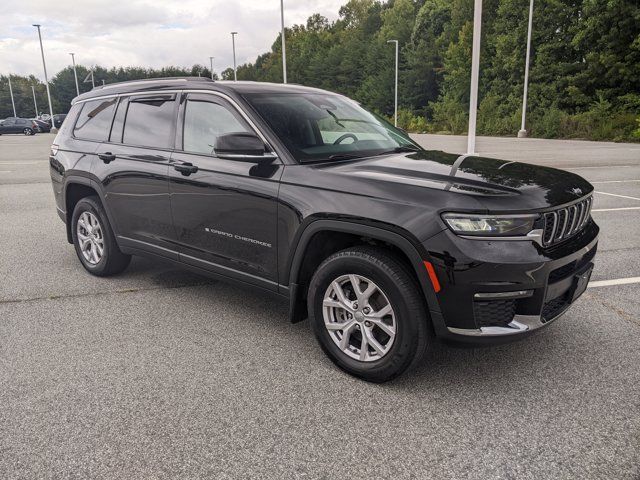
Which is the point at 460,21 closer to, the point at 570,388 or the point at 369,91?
the point at 369,91

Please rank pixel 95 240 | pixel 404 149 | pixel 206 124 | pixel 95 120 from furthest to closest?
pixel 95 240 → pixel 95 120 → pixel 404 149 → pixel 206 124

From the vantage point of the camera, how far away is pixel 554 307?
10.2 ft

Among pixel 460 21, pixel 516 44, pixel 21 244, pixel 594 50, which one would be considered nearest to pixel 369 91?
pixel 460 21

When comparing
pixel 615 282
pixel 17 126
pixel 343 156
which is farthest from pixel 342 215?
pixel 17 126

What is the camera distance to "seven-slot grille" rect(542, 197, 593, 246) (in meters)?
3.00

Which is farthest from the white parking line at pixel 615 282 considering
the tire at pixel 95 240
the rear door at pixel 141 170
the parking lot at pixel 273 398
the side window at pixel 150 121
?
the tire at pixel 95 240

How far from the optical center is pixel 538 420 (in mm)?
2881

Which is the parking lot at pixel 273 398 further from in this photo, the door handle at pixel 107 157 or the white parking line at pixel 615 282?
the door handle at pixel 107 157

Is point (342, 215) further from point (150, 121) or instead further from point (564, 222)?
point (150, 121)

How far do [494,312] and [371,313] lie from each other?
2.27 ft

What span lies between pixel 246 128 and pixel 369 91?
64738 mm

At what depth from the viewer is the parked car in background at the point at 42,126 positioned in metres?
45.7

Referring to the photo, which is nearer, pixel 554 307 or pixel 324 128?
pixel 554 307

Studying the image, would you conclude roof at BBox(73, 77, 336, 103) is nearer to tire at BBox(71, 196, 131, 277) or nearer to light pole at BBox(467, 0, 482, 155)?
tire at BBox(71, 196, 131, 277)
